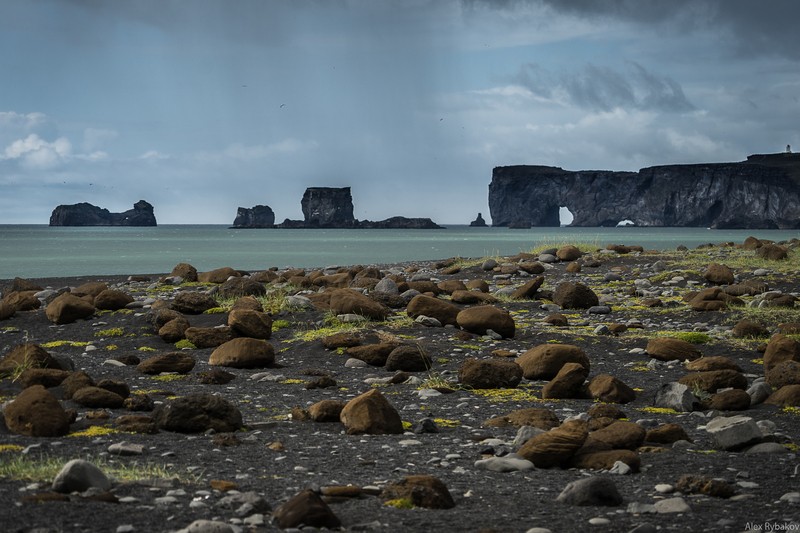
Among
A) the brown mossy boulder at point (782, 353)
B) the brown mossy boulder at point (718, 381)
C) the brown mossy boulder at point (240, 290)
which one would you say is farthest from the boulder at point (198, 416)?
the brown mossy boulder at point (240, 290)

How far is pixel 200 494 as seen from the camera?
546cm

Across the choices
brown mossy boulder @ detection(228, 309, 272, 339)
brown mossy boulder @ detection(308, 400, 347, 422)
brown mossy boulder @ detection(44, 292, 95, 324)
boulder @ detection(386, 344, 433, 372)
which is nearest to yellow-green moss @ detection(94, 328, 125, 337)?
brown mossy boulder @ detection(44, 292, 95, 324)

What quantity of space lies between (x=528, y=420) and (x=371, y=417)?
4.83 feet

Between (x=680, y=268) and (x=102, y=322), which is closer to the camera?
(x=102, y=322)

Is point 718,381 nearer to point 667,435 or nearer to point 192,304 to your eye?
point 667,435

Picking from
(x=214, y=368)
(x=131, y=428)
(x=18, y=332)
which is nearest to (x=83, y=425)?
(x=131, y=428)

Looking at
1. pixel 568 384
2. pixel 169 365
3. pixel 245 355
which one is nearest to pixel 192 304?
pixel 245 355

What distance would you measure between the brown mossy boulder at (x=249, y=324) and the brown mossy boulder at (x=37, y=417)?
578cm

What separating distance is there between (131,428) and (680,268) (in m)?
17.5

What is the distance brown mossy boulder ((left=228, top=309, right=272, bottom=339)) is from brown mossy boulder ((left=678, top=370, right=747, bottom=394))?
6.46 meters

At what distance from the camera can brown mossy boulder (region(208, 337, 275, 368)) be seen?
11.1m

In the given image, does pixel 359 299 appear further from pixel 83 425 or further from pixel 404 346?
pixel 83 425

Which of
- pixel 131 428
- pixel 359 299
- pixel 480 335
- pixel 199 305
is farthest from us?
pixel 199 305

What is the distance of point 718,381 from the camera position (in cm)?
928
